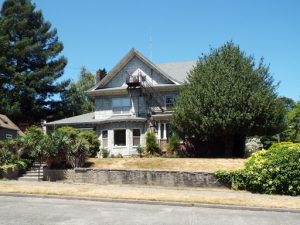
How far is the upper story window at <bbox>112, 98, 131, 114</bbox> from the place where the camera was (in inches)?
1516

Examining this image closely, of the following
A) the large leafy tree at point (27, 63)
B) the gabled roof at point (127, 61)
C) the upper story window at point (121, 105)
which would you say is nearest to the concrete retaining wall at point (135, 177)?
the upper story window at point (121, 105)

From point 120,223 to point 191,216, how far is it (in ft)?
8.05

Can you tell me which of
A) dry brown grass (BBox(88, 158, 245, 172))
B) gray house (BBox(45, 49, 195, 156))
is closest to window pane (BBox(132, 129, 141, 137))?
gray house (BBox(45, 49, 195, 156))

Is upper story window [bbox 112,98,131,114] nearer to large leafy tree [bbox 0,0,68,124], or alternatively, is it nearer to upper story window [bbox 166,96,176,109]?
upper story window [bbox 166,96,176,109]

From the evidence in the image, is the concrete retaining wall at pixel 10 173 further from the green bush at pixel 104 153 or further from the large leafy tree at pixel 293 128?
the large leafy tree at pixel 293 128

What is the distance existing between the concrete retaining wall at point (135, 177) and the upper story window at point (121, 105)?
14979mm

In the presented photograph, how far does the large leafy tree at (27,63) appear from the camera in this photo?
55969mm

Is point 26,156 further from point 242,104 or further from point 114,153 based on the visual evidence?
point 242,104

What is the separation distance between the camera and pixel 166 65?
4262 centimetres

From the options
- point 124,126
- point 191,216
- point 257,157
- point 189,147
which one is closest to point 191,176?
point 257,157

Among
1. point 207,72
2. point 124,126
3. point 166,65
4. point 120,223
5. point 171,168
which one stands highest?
point 166,65

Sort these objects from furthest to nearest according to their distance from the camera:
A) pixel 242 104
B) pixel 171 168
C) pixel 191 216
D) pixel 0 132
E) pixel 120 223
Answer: pixel 0 132 → pixel 242 104 → pixel 171 168 → pixel 191 216 → pixel 120 223

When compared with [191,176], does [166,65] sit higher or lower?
higher

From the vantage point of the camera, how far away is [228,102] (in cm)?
2831
